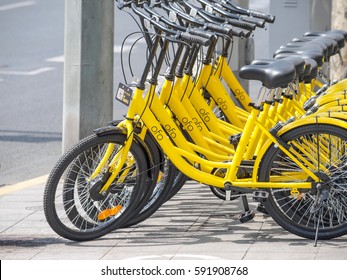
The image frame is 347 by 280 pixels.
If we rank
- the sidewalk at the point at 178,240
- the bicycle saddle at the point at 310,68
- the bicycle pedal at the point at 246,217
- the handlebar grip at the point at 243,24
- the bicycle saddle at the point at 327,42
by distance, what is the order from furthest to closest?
the bicycle saddle at the point at 327,42 < the handlebar grip at the point at 243,24 < the bicycle saddle at the point at 310,68 < the bicycle pedal at the point at 246,217 < the sidewalk at the point at 178,240

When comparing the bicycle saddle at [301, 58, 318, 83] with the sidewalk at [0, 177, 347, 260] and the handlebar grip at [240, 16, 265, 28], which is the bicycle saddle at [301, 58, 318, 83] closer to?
the handlebar grip at [240, 16, 265, 28]

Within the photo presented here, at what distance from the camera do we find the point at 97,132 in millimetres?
7816

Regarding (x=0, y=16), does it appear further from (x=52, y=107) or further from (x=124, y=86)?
(x=124, y=86)

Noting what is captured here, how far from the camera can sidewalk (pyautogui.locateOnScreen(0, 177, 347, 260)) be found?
749cm

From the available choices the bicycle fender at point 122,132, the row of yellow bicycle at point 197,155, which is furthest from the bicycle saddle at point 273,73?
the bicycle fender at point 122,132

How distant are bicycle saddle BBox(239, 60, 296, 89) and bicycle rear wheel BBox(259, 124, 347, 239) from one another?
0.32m

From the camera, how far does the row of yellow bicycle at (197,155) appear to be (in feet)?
25.5

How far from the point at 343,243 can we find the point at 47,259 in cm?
187

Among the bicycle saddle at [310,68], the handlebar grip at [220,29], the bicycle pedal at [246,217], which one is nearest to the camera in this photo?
the handlebar grip at [220,29]

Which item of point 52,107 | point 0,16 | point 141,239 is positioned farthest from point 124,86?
point 0,16

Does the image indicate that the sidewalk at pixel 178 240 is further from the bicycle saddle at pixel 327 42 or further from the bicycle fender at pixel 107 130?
the bicycle saddle at pixel 327 42

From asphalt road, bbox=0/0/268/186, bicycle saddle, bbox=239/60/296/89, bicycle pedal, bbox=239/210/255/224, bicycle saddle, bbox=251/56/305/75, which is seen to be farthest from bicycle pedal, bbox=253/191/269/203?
asphalt road, bbox=0/0/268/186

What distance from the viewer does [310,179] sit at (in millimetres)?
7824

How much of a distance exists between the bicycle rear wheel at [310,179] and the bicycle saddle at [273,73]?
325mm
